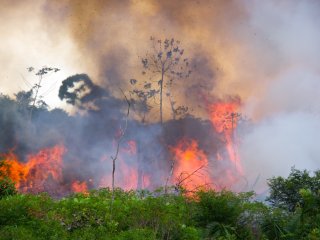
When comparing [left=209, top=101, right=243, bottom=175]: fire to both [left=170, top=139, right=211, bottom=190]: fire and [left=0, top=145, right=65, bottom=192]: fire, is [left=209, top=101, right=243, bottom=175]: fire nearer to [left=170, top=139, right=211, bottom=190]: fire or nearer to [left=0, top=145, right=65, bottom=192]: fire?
[left=170, top=139, right=211, bottom=190]: fire

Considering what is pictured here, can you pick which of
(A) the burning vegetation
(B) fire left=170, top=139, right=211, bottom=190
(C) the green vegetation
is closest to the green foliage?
(C) the green vegetation

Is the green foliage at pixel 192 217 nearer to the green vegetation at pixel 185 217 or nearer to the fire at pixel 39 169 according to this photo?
the green vegetation at pixel 185 217

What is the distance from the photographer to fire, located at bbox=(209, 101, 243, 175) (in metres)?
59.4

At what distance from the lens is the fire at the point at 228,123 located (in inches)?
2337

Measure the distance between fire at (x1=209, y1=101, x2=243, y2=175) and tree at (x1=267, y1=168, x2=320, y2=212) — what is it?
100 ft

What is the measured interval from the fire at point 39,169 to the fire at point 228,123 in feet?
76.3

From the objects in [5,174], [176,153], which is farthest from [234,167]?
[5,174]

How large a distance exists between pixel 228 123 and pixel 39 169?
28.0m

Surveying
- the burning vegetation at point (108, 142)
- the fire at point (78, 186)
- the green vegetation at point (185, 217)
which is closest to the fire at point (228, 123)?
the burning vegetation at point (108, 142)

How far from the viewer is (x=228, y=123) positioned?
60656mm

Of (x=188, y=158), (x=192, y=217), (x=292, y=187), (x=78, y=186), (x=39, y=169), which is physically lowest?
(x=192, y=217)

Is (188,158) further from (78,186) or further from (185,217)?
(185,217)

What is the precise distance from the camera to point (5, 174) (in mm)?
20750

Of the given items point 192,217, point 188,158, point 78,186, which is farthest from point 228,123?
point 192,217
